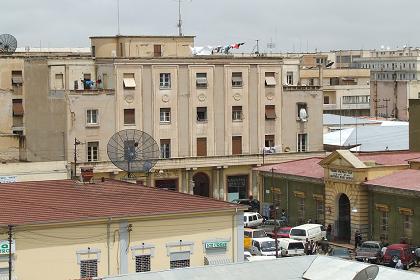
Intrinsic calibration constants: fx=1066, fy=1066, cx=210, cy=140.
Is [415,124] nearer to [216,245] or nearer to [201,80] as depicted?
[201,80]

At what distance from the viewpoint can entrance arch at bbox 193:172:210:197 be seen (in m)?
77.8

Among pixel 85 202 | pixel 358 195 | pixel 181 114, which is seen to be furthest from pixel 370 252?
pixel 181 114

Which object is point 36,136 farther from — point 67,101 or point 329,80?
point 329,80

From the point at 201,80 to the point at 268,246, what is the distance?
85.4ft

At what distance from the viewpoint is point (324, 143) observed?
8406 centimetres

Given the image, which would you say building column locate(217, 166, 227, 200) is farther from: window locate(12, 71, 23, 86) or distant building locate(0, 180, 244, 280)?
distant building locate(0, 180, 244, 280)

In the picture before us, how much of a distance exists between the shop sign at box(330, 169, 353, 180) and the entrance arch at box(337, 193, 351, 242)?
1196 mm

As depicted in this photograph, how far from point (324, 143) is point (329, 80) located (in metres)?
49.4

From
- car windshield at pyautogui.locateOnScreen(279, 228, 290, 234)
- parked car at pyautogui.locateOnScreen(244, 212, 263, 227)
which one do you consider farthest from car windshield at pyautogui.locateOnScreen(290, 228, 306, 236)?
parked car at pyautogui.locateOnScreen(244, 212, 263, 227)

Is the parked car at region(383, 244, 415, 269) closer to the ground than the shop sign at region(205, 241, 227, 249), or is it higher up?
closer to the ground

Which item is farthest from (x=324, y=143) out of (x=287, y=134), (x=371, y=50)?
(x=371, y=50)

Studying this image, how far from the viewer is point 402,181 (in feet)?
182

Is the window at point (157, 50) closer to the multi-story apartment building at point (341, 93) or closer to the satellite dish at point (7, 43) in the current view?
the satellite dish at point (7, 43)

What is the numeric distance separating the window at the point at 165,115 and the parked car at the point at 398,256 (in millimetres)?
28935
